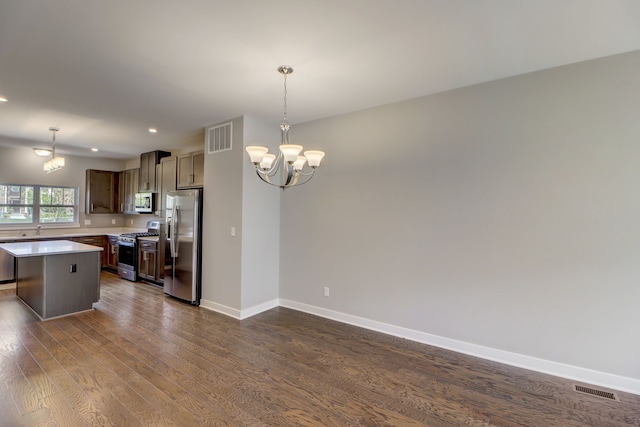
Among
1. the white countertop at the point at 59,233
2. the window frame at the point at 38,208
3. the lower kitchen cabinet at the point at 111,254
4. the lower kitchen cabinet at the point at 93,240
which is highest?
the window frame at the point at 38,208

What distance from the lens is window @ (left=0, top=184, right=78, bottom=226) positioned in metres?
6.26

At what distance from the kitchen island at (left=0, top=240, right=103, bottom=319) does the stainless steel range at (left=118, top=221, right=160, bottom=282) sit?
5.57ft

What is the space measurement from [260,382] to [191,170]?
368 centimetres

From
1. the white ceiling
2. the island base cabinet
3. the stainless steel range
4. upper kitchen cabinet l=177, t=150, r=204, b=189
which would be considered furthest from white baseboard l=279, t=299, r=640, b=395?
the stainless steel range

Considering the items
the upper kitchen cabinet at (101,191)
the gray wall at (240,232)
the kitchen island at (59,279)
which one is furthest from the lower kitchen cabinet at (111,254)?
the gray wall at (240,232)

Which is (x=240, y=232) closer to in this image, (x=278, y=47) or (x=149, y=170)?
(x=278, y=47)

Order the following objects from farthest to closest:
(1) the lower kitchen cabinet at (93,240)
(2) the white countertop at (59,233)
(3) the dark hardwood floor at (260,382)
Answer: (1) the lower kitchen cabinet at (93,240)
(2) the white countertop at (59,233)
(3) the dark hardwood floor at (260,382)

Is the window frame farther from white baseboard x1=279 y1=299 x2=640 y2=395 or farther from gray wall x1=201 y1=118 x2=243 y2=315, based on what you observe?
white baseboard x1=279 y1=299 x2=640 y2=395

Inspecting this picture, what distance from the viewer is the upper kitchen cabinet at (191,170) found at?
4.83 meters

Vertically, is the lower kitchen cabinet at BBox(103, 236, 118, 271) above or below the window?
below

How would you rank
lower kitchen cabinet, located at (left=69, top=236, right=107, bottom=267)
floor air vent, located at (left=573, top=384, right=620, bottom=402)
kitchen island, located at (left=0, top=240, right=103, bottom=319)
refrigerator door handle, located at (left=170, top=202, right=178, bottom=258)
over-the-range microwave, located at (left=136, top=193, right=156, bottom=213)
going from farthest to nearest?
lower kitchen cabinet, located at (left=69, top=236, right=107, bottom=267)
over-the-range microwave, located at (left=136, top=193, right=156, bottom=213)
refrigerator door handle, located at (left=170, top=202, right=178, bottom=258)
kitchen island, located at (left=0, top=240, right=103, bottom=319)
floor air vent, located at (left=573, top=384, right=620, bottom=402)

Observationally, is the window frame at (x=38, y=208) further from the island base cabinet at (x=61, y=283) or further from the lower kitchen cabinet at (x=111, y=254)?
the island base cabinet at (x=61, y=283)

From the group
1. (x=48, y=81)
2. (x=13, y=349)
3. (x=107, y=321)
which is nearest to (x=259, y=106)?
(x=48, y=81)

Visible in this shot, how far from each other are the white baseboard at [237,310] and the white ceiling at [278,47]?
2752 millimetres
